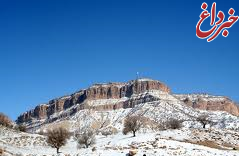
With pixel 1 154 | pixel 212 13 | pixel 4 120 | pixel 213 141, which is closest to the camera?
pixel 1 154

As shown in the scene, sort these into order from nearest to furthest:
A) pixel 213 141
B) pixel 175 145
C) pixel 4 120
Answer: pixel 175 145, pixel 213 141, pixel 4 120

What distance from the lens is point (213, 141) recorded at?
2923 inches

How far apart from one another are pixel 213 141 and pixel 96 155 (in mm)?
30426

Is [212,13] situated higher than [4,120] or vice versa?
[212,13]

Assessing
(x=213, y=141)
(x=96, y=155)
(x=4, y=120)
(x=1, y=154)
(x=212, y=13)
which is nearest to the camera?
(x=1, y=154)

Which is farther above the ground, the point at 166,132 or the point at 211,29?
the point at 211,29

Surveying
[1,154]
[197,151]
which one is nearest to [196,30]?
[197,151]

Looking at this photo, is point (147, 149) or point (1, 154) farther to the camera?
point (147, 149)

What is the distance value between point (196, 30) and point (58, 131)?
36.5 m

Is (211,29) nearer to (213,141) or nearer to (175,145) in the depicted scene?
(175,145)

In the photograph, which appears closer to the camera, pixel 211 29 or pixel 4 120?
pixel 211 29

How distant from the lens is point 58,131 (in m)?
81.6

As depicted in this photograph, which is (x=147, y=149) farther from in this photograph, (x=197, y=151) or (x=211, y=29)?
(x=211, y=29)

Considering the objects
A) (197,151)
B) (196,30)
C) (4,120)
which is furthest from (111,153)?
(4,120)
